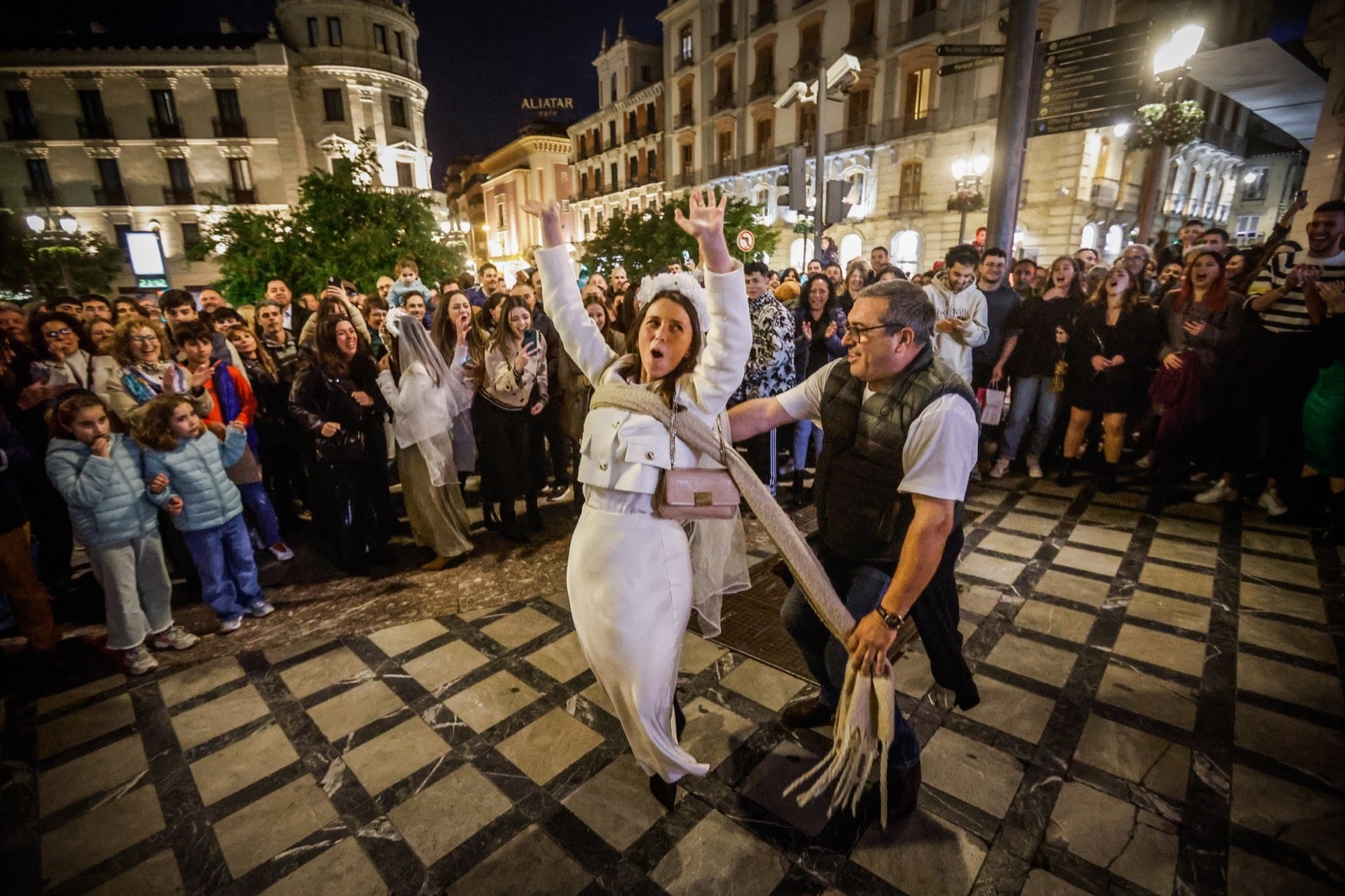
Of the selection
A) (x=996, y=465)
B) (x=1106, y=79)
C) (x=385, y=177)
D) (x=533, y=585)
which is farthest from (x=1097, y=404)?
(x=385, y=177)

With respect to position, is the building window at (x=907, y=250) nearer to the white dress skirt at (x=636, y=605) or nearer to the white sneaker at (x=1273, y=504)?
the white sneaker at (x=1273, y=504)

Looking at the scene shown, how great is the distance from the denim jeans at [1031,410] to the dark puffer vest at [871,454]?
477 cm

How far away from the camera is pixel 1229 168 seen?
113 ft

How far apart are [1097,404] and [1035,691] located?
157 inches

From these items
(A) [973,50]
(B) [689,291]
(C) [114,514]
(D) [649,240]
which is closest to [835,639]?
(B) [689,291]

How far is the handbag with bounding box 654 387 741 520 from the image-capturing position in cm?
212

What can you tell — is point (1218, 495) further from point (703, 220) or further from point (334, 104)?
point (334, 104)

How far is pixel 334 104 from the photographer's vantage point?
32.3m

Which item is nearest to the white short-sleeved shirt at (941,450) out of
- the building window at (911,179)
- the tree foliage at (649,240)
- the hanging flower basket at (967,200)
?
the hanging flower basket at (967,200)

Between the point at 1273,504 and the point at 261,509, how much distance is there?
8.28 m

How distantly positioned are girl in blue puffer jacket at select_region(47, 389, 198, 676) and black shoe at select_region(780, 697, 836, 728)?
3567 mm

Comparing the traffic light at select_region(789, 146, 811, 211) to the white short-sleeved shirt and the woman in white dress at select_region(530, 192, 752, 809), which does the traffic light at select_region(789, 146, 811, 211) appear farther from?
the white short-sleeved shirt

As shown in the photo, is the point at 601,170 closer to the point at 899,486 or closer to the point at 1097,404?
the point at 1097,404

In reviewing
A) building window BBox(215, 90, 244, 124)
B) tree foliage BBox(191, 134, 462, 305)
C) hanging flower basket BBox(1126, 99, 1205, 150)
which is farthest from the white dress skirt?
building window BBox(215, 90, 244, 124)
